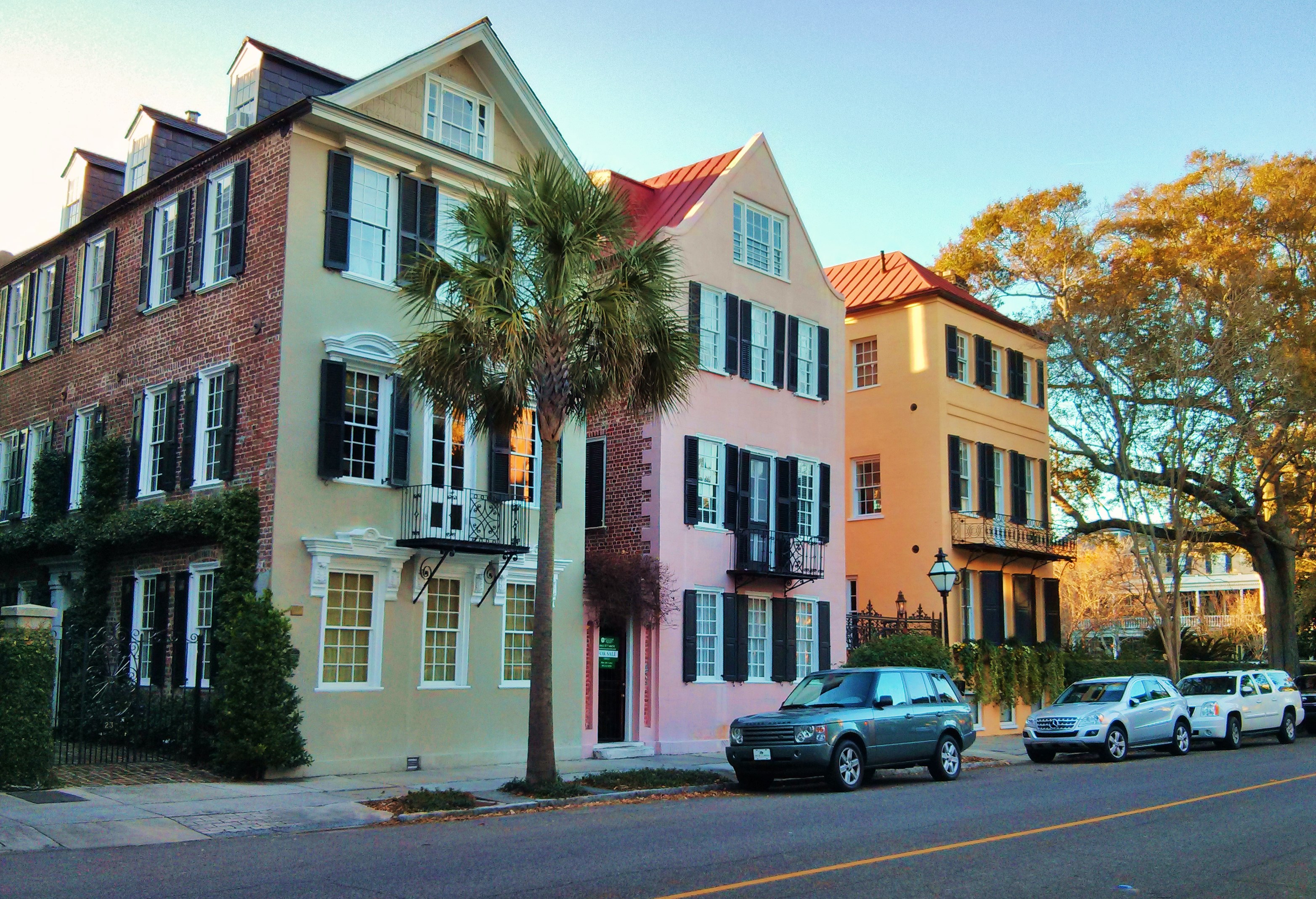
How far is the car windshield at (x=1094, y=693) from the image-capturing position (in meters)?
22.8

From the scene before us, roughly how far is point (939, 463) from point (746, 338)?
792cm

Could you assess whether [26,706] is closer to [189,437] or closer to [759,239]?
[189,437]

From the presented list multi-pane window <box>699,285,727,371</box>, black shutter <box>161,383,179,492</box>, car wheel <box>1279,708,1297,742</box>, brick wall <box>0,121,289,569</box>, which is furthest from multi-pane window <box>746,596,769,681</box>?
Result: black shutter <box>161,383,179,492</box>

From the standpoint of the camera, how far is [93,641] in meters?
20.5

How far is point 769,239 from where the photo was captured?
27281mm

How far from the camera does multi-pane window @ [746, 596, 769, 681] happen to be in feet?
83.9

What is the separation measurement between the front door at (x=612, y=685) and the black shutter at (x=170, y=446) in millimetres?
8188

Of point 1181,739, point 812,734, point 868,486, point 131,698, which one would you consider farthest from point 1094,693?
point 131,698

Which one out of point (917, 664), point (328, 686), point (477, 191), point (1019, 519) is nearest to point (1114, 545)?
point (1019, 519)

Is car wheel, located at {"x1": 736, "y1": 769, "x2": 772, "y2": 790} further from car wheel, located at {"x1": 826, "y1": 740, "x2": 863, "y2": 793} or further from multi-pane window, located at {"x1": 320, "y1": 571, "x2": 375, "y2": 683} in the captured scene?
multi-pane window, located at {"x1": 320, "y1": 571, "x2": 375, "y2": 683}

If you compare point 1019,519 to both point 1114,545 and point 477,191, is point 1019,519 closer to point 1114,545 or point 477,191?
point 1114,545

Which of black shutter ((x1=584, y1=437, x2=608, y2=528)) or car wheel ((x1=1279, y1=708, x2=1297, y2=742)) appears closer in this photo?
black shutter ((x1=584, y1=437, x2=608, y2=528))

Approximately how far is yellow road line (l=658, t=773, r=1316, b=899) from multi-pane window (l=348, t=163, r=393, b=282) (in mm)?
12590

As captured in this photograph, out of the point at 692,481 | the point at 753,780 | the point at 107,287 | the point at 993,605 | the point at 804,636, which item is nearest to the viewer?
the point at 753,780
